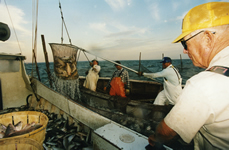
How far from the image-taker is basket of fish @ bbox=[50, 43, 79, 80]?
14.8 feet

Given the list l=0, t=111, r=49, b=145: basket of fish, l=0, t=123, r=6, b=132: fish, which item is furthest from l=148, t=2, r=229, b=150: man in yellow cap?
l=0, t=123, r=6, b=132: fish

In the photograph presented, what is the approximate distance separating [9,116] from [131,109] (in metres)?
3.81

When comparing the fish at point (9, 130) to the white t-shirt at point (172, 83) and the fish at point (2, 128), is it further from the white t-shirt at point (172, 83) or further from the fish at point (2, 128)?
the white t-shirt at point (172, 83)

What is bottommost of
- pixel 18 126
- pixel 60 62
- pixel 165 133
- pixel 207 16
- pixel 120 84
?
pixel 18 126

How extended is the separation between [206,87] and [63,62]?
4.61m

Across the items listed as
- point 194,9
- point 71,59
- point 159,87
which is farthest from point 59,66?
point 159,87

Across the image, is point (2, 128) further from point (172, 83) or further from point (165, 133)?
point (172, 83)

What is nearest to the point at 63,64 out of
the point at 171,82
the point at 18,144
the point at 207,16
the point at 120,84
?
the point at 120,84

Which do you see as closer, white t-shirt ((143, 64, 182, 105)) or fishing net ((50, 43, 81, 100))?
white t-shirt ((143, 64, 182, 105))

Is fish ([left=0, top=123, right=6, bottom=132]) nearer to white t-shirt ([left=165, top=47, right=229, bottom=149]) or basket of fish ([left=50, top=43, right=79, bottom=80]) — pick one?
basket of fish ([left=50, top=43, right=79, bottom=80])

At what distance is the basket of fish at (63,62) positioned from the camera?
4.52m

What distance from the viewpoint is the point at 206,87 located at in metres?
0.89

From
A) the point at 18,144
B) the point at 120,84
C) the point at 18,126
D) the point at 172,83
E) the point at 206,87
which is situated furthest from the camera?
the point at 120,84

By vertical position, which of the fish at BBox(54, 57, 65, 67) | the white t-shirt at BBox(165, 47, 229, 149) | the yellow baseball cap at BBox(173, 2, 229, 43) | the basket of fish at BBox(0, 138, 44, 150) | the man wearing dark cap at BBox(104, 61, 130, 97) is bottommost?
the basket of fish at BBox(0, 138, 44, 150)
